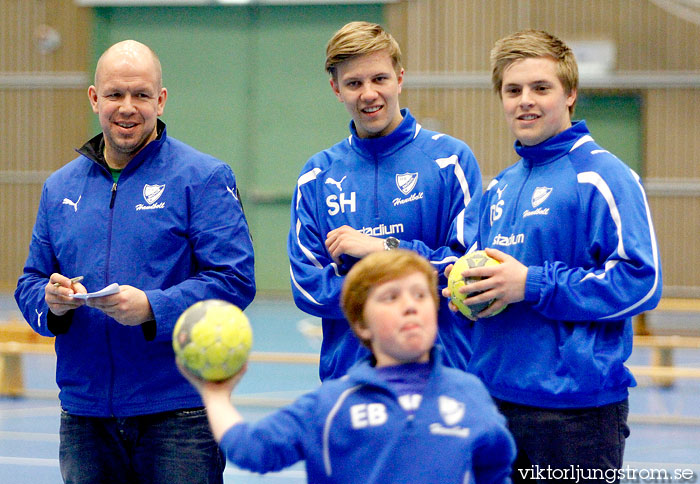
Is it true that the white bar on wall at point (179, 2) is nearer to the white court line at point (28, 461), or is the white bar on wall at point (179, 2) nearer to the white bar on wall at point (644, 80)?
the white bar on wall at point (644, 80)

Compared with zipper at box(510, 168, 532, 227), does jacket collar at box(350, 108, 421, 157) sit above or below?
above

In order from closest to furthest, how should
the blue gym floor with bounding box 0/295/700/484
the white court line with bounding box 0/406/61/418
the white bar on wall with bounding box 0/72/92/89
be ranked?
the blue gym floor with bounding box 0/295/700/484
the white court line with bounding box 0/406/61/418
the white bar on wall with bounding box 0/72/92/89

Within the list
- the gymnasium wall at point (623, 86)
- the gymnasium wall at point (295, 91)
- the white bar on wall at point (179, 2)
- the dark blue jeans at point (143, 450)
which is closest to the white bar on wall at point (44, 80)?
the gymnasium wall at point (295, 91)

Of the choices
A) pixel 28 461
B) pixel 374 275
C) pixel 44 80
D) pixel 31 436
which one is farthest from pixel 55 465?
pixel 44 80

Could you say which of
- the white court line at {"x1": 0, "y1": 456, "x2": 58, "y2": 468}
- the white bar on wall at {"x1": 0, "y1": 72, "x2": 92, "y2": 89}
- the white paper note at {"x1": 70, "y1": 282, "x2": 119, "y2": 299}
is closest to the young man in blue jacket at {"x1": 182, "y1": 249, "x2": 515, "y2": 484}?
the white paper note at {"x1": 70, "y1": 282, "x2": 119, "y2": 299}

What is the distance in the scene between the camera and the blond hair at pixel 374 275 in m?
2.19

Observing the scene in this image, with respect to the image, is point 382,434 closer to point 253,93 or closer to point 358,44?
point 358,44

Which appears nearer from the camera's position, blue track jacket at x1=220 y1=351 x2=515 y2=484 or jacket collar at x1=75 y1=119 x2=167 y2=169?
blue track jacket at x1=220 y1=351 x2=515 y2=484

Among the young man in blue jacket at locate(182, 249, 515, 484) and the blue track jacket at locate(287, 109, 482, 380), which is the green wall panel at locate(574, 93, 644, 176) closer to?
the blue track jacket at locate(287, 109, 482, 380)

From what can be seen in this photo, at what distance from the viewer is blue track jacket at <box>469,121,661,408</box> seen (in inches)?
106

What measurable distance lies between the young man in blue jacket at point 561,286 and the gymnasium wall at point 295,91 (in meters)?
11.6

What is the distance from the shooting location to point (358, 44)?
10.5ft

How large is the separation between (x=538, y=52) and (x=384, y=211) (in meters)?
0.79

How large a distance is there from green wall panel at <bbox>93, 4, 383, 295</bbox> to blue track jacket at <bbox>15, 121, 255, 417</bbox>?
11770mm
